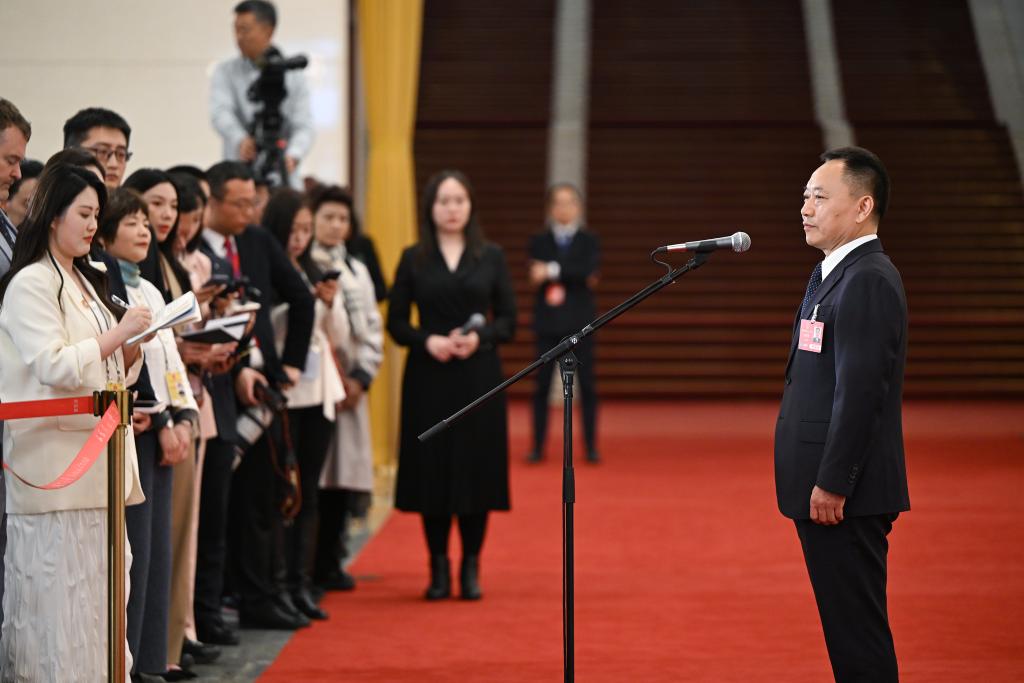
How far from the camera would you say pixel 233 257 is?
3842 mm

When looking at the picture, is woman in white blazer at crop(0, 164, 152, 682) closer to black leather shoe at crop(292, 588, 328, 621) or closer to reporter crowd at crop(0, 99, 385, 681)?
reporter crowd at crop(0, 99, 385, 681)

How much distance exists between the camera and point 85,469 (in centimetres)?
257

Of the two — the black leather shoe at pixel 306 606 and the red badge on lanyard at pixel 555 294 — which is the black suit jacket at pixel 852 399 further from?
the red badge on lanyard at pixel 555 294

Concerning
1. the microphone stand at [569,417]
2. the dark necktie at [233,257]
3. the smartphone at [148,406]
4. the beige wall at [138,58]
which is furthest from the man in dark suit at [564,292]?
the microphone stand at [569,417]

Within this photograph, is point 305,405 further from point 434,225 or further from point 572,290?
point 572,290

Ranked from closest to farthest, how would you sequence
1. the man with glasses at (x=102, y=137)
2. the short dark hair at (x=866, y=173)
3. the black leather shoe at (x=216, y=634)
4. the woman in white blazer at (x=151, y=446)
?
the short dark hair at (x=866, y=173), the woman in white blazer at (x=151, y=446), the man with glasses at (x=102, y=137), the black leather shoe at (x=216, y=634)

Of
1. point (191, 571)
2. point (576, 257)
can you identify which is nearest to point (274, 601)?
point (191, 571)

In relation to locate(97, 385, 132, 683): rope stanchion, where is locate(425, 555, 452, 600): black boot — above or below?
below

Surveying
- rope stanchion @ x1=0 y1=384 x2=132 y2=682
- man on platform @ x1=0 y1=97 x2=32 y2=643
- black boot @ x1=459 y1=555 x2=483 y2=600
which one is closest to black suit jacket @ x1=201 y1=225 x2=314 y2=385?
black boot @ x1=459 y1=555 x2=483 y2=600

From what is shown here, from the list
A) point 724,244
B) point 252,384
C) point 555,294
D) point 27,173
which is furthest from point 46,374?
point 555,294

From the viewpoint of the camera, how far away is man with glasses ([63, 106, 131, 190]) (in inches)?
125

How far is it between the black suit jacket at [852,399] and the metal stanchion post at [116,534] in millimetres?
1324

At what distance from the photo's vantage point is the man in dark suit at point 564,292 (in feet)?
24.3

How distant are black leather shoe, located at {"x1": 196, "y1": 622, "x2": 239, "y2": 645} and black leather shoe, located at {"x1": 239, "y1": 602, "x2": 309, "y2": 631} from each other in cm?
20
